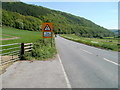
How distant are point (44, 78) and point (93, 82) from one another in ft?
7.41

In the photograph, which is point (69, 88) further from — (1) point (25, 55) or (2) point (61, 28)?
(2) point (61, 28)

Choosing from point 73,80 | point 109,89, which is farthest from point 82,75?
point 109,89

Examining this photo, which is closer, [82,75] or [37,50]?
[82,75]

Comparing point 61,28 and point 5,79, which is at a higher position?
point 61,28

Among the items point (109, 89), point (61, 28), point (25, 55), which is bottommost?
point (109, 89)

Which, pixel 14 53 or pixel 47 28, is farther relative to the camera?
pixel 47 28

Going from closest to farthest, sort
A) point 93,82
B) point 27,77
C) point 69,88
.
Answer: point 69,88 < point 93,82 < point 27,77

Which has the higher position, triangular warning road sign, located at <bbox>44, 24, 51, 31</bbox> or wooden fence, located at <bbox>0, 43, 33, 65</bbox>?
triangular warning road sign, located at <bbox>44, 24, 51, 31</bbox>

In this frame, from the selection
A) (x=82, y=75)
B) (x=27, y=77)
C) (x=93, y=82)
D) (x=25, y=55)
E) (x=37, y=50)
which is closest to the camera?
(x=93, y=82)

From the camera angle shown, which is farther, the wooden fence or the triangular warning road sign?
the triangular warning road sign

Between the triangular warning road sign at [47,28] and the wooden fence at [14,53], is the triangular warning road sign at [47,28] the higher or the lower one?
the higher one

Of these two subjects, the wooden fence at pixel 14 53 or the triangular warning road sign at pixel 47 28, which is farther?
the triangular warning road sign at pixel 47 28

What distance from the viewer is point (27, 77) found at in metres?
5.45

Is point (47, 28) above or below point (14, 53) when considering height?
A: above
